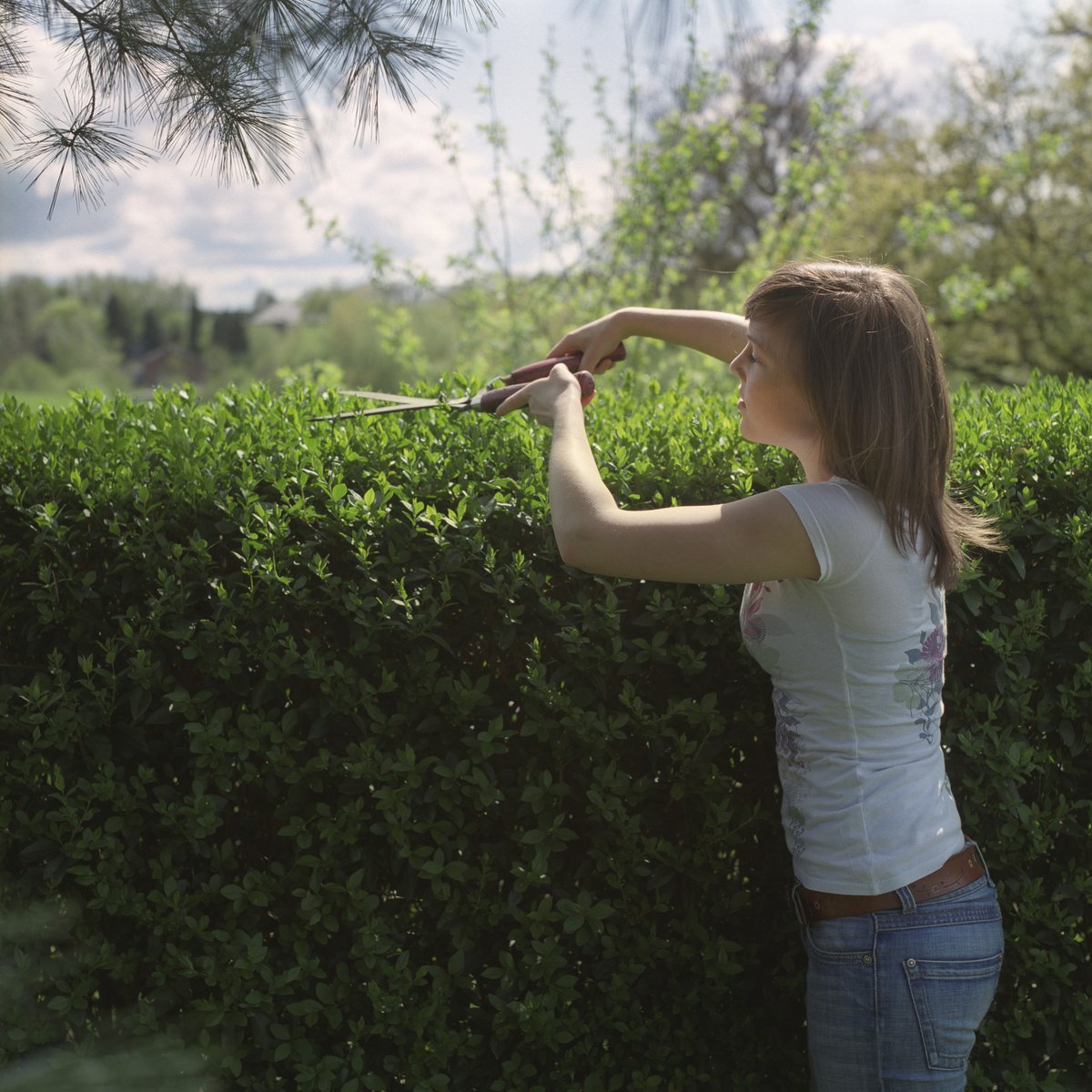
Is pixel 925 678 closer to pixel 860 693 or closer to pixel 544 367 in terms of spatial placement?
pixel 860 693

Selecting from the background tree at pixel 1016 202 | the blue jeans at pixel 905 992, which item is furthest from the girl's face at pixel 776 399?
the background tree at pixel 1016 202

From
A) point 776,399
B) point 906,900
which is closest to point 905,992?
point 906,900

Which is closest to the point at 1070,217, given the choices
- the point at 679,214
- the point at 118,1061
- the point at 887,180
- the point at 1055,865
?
the point at 887,180

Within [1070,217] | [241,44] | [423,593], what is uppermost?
[1070,217]

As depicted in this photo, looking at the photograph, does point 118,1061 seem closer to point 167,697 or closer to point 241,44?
point 167,697

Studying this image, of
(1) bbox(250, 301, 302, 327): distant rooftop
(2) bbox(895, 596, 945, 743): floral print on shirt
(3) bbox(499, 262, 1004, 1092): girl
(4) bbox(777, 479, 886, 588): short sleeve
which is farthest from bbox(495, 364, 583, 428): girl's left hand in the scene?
(1) bbox(250, 301, 302, 327): distant rooftop

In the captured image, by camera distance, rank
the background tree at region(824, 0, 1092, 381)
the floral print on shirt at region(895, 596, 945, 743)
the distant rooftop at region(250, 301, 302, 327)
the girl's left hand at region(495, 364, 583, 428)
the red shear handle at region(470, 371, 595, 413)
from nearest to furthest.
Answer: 1. the floral print on shirt at region(895, 596, 945, 743)
2. the girl's left hand at region(495, 364, 583, 428)
3. the red shear handle at region(470, 371, 595, 413)
4. the background tree at region(824, 0, 1092, 381)
5. the distant rooftop at region(250, 301, 302, 327)

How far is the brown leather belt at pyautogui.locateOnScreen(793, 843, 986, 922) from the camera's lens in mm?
1850

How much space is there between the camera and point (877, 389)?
185 centimetres

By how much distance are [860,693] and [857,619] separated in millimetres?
135

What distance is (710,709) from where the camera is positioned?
92.0 inches

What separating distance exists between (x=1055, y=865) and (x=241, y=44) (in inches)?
113

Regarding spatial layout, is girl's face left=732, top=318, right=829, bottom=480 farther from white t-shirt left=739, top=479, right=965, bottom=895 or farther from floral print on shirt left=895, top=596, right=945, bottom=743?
floral print on shirt left=895, top=596, right=945, bottom=743

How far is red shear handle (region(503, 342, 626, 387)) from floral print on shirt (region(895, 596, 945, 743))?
950mm
